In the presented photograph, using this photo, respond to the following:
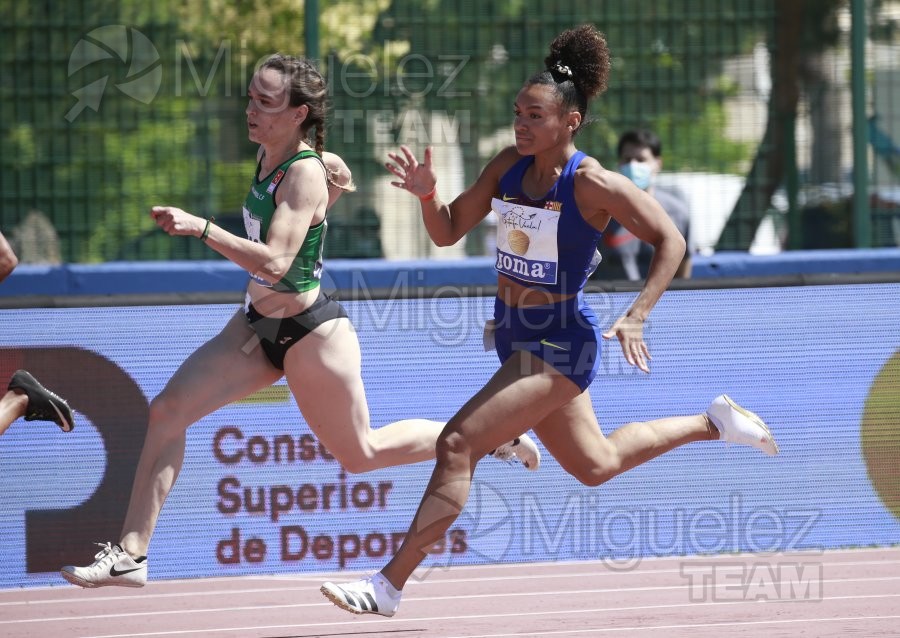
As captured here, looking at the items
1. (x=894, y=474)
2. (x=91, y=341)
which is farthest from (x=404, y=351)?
(x=894, y=474)

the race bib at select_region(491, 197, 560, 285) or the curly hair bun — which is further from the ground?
the curly hair bun

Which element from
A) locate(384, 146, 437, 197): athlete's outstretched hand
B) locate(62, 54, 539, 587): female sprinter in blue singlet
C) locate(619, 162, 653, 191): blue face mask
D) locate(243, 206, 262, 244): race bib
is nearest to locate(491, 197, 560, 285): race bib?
locate(384, 146, 437, 197): athlete's outstretched hand

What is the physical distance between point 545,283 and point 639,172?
368cm

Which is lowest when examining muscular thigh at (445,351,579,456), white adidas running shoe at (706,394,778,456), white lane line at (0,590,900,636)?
white lane line at (0,590,900,636)

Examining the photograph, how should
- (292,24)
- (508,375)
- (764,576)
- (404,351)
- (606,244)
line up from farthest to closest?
1. (292,24)
2. (606,244)
3. (404,351)
4. (764,576)
5. (508,375)

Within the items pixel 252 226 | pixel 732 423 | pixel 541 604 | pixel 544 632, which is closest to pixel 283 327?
pixel 252 226

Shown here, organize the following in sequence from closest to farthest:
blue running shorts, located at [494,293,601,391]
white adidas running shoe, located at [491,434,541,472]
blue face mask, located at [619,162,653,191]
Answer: blue running shorts, located at [494,293,601,391], white adidas running shoe, located at [491,434,541,472], blue face mask, located at [619,162,653,191]

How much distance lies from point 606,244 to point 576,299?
366 centimetres

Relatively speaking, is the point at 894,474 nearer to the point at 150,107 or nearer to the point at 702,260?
the point at 702,260

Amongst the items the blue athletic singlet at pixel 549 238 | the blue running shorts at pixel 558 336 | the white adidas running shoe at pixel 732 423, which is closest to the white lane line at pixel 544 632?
the white adidas running shoe at pixel 732 423

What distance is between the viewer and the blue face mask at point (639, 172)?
Result: 888 cm

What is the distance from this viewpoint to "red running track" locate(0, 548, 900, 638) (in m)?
5.75

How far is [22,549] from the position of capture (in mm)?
6793

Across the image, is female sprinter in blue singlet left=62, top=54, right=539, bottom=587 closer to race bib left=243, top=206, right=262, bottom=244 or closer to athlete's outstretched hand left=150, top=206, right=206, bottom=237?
race bib left=243, top=206, right=262, bottom=244
